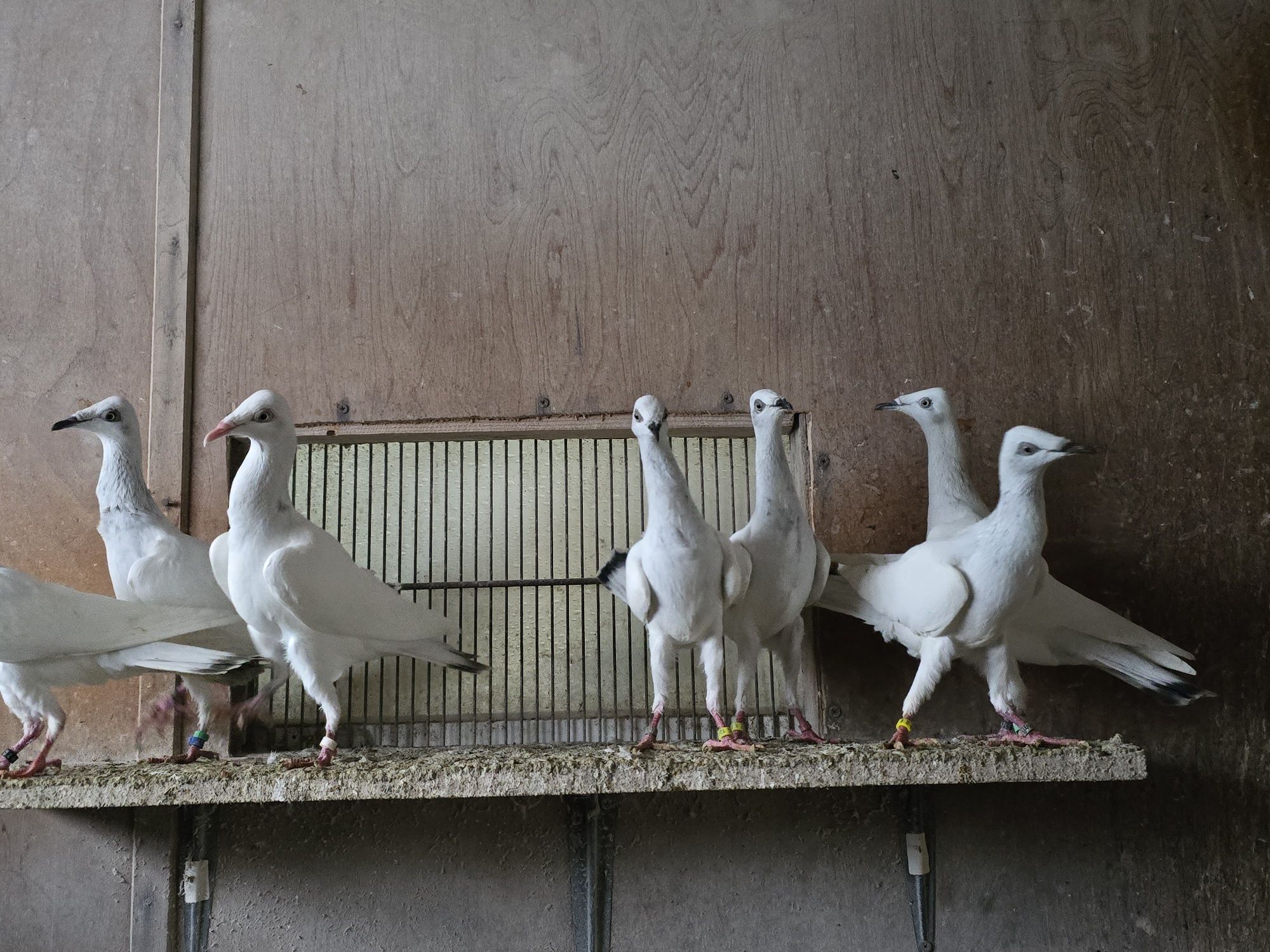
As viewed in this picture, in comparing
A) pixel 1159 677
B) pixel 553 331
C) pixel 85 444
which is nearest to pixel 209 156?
pixel 85 444

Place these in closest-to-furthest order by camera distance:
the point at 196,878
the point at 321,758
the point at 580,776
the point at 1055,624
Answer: the point at 580,776 < the point at 321,758 < the point at 1055,624 < the point at 196,878

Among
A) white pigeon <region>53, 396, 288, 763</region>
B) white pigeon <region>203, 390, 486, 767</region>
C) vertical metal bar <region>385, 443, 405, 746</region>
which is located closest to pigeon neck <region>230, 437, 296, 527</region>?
white pigeon <region>203, 390, 486, 767</region>

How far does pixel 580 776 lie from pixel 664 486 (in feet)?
1.92

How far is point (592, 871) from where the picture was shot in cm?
242

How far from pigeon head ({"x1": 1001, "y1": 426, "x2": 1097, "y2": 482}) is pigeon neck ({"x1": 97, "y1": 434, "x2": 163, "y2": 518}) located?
1.83 m

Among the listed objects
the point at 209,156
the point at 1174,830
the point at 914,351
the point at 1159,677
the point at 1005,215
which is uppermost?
the point at 209,156

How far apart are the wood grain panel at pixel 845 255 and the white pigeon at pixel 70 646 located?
45 centimetres

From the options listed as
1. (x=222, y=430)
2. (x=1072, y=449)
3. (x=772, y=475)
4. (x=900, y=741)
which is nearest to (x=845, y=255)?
(x=772, y=475)

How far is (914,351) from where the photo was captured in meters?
2.75

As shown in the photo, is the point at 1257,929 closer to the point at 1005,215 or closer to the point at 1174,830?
the point at 1174,830

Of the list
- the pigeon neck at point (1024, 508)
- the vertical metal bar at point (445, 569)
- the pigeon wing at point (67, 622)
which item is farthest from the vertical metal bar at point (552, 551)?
the pigeon neck at point (1024, 508)

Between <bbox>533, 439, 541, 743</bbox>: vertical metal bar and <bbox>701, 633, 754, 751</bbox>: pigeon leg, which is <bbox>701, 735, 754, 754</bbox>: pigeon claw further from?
<bbox>533, 439, 541, 743</bbox>: vertical metal bar

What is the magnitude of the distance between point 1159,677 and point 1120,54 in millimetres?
1688

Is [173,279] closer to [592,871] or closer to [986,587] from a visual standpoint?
[592,871]
